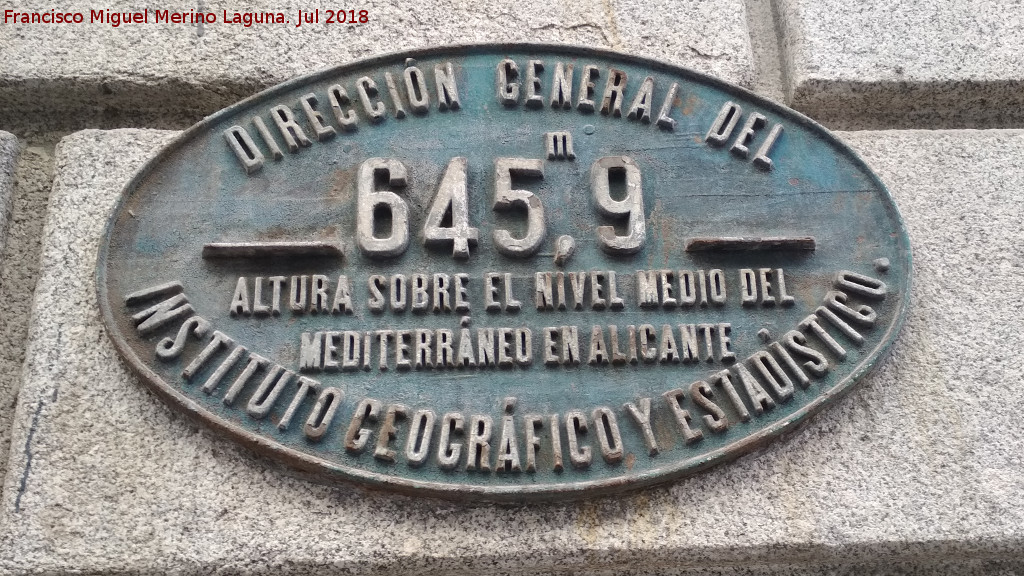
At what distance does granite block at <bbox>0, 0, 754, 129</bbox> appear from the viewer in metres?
1.68

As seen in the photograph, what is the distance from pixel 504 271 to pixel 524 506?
0.38 metres

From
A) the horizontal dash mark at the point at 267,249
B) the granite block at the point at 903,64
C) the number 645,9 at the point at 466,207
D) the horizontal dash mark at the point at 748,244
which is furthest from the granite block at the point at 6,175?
the granite block at the point at 903,64

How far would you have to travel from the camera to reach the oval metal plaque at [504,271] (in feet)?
4.38

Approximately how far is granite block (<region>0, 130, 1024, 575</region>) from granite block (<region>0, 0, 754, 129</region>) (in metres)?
0.35

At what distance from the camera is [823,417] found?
142 cm

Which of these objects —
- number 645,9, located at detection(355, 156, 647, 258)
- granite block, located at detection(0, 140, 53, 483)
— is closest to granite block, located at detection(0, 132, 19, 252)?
granite block, located at detection(0, 140, 53, 483)

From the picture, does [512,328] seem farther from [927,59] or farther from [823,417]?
[927,59]

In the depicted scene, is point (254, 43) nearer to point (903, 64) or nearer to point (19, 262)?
point (19, 262)

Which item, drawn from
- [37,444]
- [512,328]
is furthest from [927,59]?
[37,444]

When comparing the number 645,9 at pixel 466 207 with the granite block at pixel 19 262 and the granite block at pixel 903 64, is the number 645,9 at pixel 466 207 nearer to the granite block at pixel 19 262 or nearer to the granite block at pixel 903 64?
Answer: the granite block at pixel 903 64

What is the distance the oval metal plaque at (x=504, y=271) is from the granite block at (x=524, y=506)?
0.07 meters

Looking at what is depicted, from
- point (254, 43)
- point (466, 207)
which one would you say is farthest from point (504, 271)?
point (254, 43)

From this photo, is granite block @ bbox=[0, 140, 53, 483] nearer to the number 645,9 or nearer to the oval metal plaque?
the oval metal plaque

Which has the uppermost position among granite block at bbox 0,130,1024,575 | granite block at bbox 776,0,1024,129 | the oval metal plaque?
granite block at bbox 776,0,1024,129
